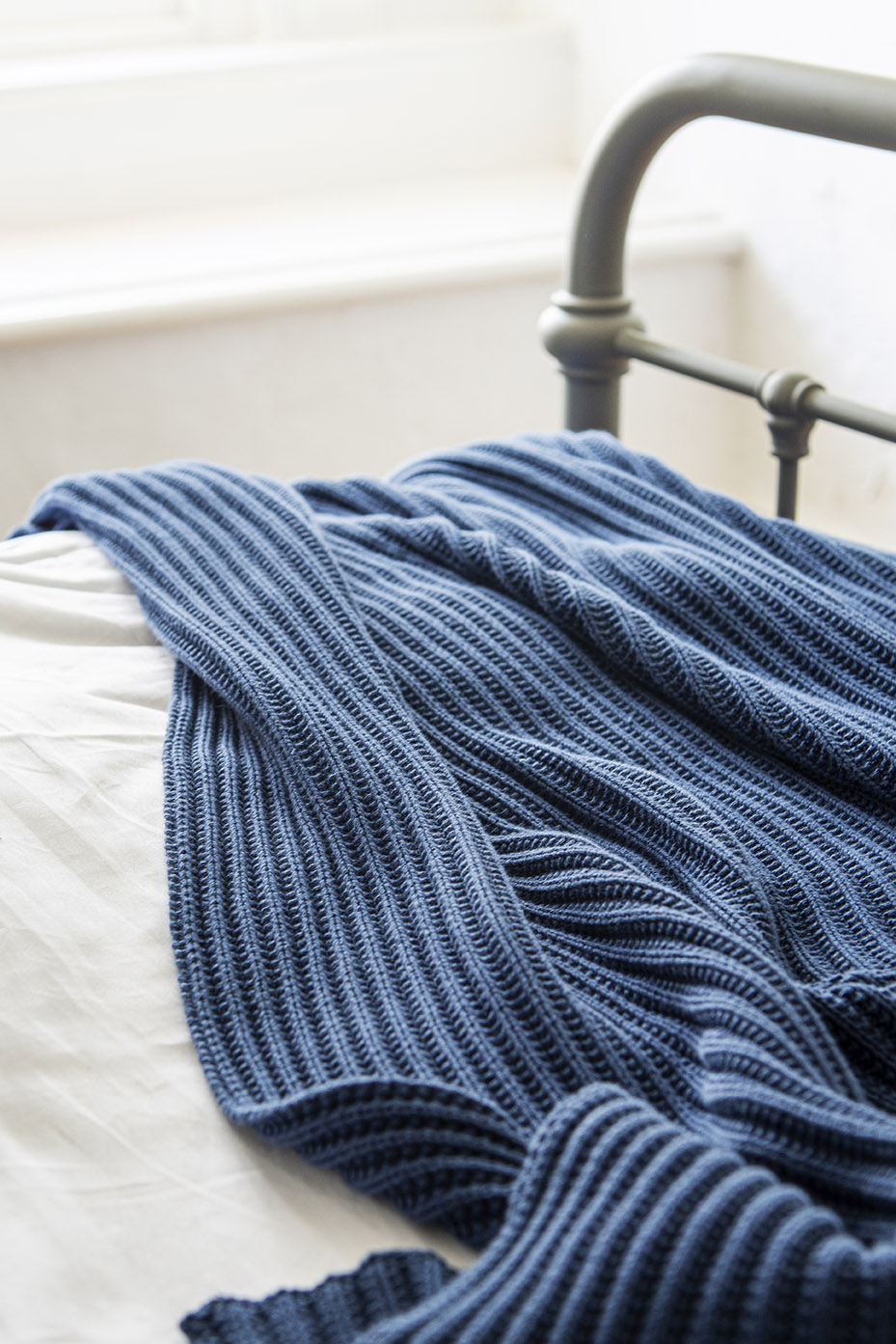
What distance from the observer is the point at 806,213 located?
165cm

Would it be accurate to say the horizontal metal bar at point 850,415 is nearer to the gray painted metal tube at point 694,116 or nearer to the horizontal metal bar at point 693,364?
the horizontal metal bar at point 693,364

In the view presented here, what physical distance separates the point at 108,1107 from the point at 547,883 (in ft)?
0.69

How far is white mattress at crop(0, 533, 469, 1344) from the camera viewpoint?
460 millimetres

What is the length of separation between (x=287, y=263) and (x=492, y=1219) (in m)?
1.36

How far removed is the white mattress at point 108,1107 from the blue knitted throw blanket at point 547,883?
16mm

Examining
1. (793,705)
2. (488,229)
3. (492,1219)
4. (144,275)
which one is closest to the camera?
(492,1219)

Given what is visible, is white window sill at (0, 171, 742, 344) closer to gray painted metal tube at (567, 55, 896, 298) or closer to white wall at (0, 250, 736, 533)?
white wall at (0, 250, 736, 533)

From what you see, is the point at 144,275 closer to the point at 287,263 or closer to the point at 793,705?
the point at 287,263

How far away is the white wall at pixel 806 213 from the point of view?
1542 millimetres

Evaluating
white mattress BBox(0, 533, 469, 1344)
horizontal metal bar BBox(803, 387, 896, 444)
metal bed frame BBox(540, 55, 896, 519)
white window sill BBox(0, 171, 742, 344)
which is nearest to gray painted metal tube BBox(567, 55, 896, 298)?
metal bed frame BBox(540, 55, 896, 519)

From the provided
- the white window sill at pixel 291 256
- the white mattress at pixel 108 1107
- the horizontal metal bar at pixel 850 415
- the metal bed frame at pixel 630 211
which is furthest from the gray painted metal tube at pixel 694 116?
the white mattress at pixel 108 1107

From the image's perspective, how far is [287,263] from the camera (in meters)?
1.62

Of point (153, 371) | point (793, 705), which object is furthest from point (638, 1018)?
point (153, 371)

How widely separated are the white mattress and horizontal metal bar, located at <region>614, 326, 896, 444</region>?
0.51m
